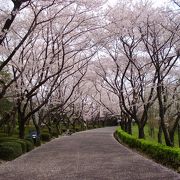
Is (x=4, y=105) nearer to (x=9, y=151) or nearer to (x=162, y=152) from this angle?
(x=9, y=151)

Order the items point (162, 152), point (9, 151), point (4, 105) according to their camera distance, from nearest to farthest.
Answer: point (162, 152) → point (9, 151) → point (4, 105)

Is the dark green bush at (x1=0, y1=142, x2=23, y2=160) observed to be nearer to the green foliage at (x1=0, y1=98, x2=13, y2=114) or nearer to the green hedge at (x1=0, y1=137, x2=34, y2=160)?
the green hedge at (x1=0, y1=137, x2=34, y2=160)

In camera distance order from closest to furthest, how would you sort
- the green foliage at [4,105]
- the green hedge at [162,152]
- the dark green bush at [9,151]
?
the green hedge at [162,152] → the dark green bush at [9,151] → the green foliage at [4,105]

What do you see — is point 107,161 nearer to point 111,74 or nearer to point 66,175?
→ point 66,175

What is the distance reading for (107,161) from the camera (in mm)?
14094

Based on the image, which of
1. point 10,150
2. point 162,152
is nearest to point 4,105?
point 10,150

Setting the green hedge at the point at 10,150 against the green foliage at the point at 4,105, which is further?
the green foliage at the point at 4,105

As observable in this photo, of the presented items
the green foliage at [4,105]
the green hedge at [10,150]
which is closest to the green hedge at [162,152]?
the green hedge at [10,150]

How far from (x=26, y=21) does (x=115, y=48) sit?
8230 mm

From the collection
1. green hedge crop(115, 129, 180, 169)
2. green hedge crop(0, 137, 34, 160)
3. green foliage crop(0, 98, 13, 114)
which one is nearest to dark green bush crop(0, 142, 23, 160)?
green hedge crop(0, 137, 34, 160)

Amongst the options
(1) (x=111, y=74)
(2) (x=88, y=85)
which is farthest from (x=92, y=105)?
(1) (x=111, y=74)

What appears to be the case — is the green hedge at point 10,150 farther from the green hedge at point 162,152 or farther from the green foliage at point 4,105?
the green foliage at point 4,105

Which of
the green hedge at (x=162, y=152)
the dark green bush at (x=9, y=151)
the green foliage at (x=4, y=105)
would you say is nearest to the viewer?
the green hedge at (x=162, y=152)

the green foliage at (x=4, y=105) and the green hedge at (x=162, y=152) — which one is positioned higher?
the green foliage at (x=4, y=105)
